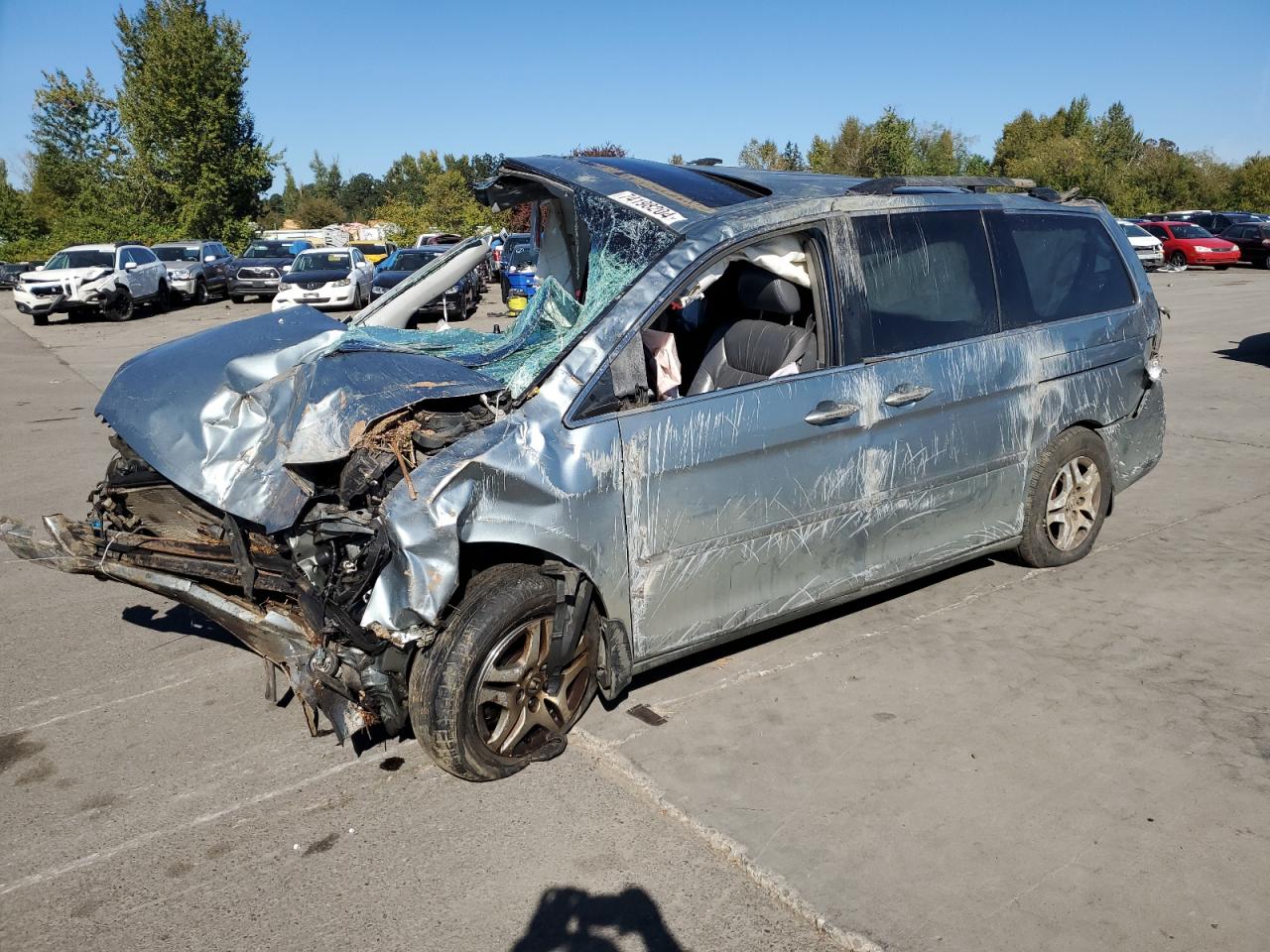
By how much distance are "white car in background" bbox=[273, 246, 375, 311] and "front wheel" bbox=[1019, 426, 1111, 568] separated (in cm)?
1853

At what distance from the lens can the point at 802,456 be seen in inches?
159

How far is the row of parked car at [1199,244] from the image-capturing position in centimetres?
3041

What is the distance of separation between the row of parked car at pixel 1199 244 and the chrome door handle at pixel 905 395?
2943 centimetres

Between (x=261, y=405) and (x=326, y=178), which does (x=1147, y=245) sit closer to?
(x=261, y=405)

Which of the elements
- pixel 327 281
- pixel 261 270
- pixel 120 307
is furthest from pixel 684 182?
pixel 261 270

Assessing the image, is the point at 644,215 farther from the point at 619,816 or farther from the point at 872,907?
the point at 872,907

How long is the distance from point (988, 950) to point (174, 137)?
5023 cm

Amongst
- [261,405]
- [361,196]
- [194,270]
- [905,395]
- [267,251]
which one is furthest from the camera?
[361,196]

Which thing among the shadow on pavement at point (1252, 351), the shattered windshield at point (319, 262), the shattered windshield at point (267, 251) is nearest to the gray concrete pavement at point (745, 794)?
the shadow on pavement at point (1252, 351)

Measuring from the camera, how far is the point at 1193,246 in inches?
1230

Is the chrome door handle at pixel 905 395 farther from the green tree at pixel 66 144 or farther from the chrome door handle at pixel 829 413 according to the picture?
the green tree at pixel 66 144

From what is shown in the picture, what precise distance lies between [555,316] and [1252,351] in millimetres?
12443

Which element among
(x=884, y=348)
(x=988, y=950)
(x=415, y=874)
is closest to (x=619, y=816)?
(x=415, y=874)

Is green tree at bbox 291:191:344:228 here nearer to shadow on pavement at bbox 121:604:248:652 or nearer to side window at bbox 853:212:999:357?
shadow on pavement at bbox 121:604:248:652
